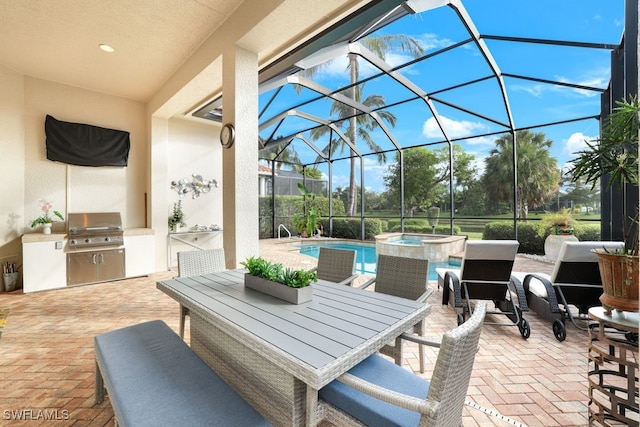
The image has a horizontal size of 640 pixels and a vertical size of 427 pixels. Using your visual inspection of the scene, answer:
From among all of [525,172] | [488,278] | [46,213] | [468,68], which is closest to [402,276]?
[488,278]

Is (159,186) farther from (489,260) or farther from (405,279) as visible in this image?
(489,260)

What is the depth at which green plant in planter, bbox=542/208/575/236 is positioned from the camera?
7.13 metres

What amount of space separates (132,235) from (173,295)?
4287 millimetres

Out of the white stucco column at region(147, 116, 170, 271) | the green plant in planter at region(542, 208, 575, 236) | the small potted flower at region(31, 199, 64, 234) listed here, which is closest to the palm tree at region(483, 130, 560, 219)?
the green plant in planter at region(542, 208, 575, 236)

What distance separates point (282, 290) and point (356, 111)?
718 centimetres

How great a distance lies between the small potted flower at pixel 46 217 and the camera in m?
4.82

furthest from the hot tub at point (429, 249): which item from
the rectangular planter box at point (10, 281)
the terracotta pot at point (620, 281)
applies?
the rectangular planter box at point (10, 281)

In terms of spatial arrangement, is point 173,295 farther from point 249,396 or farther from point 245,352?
point 249,396

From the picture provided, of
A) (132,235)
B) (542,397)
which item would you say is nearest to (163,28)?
(132,235)

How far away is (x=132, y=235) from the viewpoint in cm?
555

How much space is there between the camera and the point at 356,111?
26.5ft

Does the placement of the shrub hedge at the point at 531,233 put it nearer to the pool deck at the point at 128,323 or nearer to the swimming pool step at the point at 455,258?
the swimming pool step at the point at 455,258

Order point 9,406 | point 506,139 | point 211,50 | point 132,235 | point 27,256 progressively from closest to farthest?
1. point 9,406
2. point 211,50
3. point 27,256
4. point 132,235
5. point 506,139

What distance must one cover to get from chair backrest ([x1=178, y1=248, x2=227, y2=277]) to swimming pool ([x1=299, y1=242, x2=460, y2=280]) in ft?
13.9
